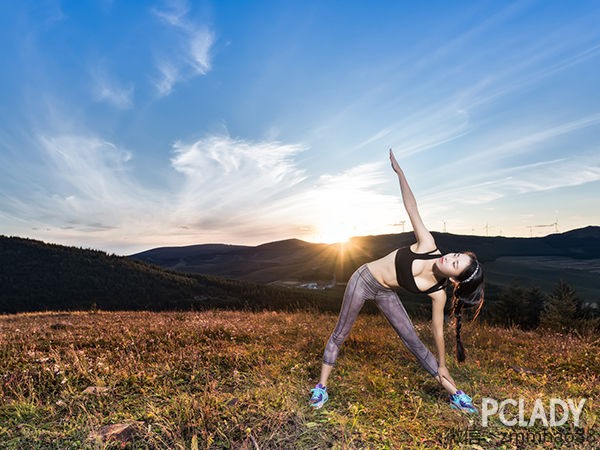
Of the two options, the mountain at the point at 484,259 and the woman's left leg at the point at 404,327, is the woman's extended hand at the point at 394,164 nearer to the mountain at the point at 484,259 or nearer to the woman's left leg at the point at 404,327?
the woman's left leg at the point at 404,327

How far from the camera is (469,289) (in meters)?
4.25

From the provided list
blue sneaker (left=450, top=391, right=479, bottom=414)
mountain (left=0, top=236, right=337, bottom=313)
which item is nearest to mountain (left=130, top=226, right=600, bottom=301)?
mountain (left=0, top=236, right=337, bottom=313)

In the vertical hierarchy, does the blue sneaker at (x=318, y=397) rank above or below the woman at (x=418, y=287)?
below

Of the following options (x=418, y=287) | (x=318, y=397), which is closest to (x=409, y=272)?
(x=418, y=287)

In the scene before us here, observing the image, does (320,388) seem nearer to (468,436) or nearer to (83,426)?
(468,436)

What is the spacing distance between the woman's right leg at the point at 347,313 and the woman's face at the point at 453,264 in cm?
107

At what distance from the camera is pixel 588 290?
293 feet

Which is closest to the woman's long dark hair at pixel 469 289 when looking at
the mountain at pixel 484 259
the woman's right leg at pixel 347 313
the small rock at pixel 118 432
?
the woman's right leg at pixel 347 313

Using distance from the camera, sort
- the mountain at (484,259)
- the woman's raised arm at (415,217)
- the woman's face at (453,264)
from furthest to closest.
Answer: the mountain at (484,259), the woman's raised arm at (415,217), the woman's face at (453,264)

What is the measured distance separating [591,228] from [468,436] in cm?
25398

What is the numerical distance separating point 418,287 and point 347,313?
1.11 meters

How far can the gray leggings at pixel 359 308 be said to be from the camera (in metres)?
4.76

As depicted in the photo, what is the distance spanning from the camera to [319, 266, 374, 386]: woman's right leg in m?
4.74

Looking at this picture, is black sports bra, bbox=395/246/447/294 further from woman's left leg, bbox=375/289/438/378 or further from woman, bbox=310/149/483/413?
woman's left leg, bbox=375/289/438/378
